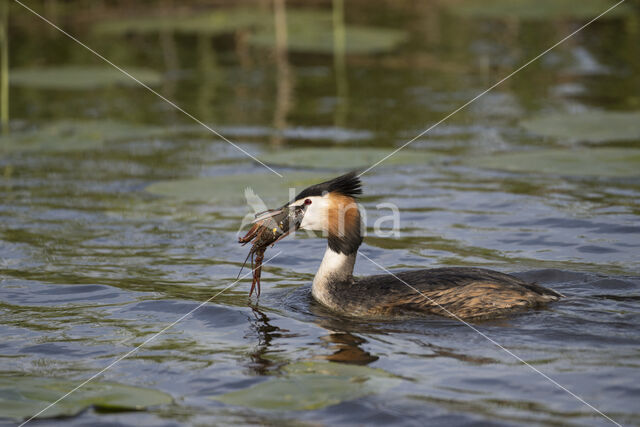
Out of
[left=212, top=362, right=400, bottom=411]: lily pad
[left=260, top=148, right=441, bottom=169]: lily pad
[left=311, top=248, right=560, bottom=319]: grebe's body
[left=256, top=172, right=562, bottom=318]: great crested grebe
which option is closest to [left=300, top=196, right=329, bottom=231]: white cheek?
[left=256, top=172, right=562, bottom=318]: great crested grebe

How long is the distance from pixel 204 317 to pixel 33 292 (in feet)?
6.52

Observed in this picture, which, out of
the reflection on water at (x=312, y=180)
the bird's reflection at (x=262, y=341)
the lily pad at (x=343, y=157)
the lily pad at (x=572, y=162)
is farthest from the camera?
the lily pad at (x=343, y=157)

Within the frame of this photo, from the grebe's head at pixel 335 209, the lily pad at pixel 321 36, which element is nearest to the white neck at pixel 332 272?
the grebe's head at pixel 335 209

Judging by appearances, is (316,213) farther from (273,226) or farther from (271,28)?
(271,28)

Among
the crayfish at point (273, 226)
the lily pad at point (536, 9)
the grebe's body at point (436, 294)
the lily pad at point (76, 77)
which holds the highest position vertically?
the lily pad at point (536, 9)

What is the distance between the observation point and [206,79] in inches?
852

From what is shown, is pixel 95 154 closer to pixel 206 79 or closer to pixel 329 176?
pixel 329 176

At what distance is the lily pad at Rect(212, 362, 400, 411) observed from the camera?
20.5 ft

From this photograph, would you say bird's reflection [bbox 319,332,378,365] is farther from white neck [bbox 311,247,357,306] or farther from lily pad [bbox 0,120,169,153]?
lily pad [bbox 0,120,169,153]

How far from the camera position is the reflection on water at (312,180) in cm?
667

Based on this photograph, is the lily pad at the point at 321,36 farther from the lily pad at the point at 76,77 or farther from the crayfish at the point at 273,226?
the crayfish at the point at 273,226

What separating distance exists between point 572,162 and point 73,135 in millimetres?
8690

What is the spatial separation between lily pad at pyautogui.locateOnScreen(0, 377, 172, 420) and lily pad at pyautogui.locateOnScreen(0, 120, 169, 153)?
30.7 ft

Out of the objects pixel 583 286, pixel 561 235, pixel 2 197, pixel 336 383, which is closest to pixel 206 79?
pixel 2 197
